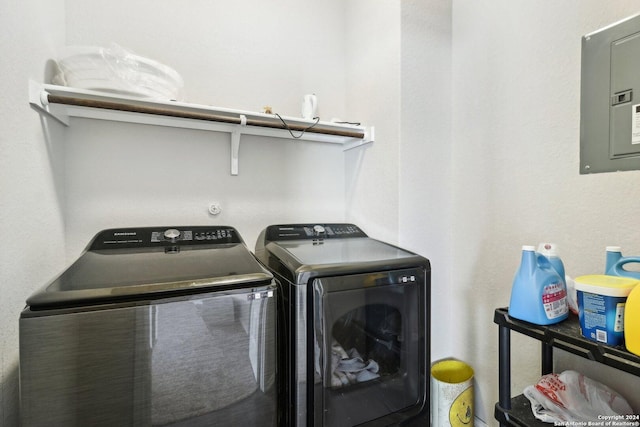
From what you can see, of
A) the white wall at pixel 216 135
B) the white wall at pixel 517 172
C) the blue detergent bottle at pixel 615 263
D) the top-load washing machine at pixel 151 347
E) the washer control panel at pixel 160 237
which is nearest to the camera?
the top-load washing machine at pixel 151 347

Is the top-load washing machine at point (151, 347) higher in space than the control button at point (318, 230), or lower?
→ lower

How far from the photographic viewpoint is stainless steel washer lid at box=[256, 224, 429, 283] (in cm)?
112

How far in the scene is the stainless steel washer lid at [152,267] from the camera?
0.80m

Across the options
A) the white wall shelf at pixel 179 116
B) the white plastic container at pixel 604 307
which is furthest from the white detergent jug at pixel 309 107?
the white plastic container at pixel 604 307

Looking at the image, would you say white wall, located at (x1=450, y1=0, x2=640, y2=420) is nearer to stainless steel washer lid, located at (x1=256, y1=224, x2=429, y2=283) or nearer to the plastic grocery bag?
the plastic grocery bag

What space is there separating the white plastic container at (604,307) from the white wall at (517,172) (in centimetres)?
34

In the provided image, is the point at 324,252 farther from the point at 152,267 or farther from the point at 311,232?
the point at 152,267

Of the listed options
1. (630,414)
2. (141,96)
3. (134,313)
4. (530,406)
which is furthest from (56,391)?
(630,414)

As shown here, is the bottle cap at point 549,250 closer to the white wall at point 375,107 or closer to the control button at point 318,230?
the white wall at point 375,107

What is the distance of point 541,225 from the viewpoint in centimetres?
129

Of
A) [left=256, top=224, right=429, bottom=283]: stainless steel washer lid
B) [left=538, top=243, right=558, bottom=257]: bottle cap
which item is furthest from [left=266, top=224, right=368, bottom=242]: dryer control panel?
[left=538, top=243, right=558, bottom=257]: bottle cap

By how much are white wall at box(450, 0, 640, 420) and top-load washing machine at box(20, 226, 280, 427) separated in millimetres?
1167

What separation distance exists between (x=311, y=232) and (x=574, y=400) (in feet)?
4.21

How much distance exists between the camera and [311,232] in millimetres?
1737
